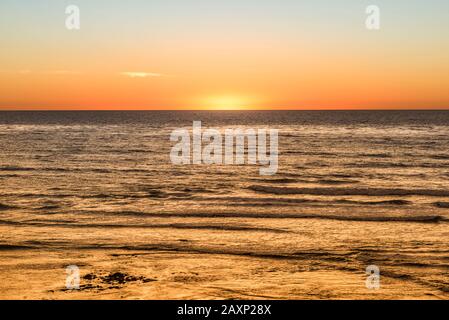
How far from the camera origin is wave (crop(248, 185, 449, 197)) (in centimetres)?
2256

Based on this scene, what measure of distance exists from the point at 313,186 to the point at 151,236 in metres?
12.6

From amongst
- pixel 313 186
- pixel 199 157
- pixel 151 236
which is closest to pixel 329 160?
pixel 199 157

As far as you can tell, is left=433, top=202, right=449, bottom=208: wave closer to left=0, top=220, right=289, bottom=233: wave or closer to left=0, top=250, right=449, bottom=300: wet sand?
left=0, top=220, right=289, bottom=233: wave

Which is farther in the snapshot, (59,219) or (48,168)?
(48,168)

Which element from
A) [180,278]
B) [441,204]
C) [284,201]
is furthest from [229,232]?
[441,204]

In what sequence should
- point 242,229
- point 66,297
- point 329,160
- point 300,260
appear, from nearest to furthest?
point 66,297 → point 300,260 → point 242,229 → point 329,160

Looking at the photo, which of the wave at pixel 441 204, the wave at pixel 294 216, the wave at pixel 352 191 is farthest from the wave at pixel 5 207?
the wave at pixel 441 204

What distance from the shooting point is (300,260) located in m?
11.8

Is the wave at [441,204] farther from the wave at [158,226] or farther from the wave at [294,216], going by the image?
the wave at [158,226]

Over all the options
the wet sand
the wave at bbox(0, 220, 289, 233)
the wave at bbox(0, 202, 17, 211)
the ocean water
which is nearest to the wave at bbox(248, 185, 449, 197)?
the ocean water

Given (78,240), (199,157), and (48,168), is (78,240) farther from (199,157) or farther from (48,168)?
(199,157)

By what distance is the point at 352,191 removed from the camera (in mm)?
23281

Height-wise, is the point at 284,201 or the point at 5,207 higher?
the point at 5,207

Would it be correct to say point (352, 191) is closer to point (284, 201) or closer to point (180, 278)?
point (284, 201)
